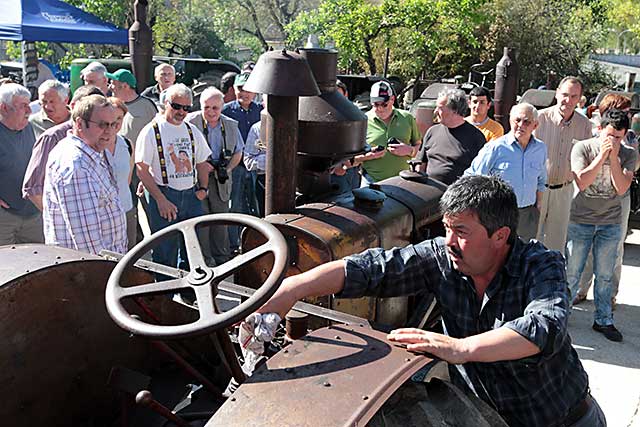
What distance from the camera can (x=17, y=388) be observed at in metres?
2.36

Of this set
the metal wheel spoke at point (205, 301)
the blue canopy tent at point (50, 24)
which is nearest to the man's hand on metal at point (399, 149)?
the metal wheel spoke at point (205, 301)

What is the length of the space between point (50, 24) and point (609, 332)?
9.23 meters

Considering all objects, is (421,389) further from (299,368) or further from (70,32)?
(70,32)

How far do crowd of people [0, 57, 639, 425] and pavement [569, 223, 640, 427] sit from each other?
0.44 ft

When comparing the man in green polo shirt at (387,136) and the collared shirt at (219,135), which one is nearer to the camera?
the man in green polo shirt at (387,136)

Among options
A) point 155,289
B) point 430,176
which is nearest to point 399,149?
point 430,176

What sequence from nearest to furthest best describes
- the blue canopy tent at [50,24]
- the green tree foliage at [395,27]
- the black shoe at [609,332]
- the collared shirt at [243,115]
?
the black shoe at [609,332] < the collared shirt at [243,115] < the blue canopy tent at [50,24] < the green tree foliage at [395,27]

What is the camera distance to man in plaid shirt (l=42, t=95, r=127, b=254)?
127 inches

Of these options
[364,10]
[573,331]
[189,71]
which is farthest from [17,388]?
[364,10]

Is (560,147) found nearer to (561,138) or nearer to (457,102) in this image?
(561,138)

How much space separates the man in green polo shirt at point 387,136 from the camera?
204 inches

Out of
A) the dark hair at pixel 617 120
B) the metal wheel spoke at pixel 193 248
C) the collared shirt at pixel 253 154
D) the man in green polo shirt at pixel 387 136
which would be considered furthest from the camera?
the collared shirt at pixel 253 154

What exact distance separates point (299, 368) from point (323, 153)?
1911mm

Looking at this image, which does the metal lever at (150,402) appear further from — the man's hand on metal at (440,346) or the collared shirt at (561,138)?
the collared shirt at (561,138)
